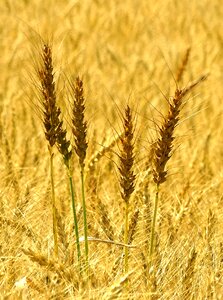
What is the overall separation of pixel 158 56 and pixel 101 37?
0.47 meters

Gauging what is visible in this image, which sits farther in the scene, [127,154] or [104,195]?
[104,195]

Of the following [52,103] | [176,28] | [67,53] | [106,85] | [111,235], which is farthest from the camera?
[176,28]

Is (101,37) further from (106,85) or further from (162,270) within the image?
(162,270)

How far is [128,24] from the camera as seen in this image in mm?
4832

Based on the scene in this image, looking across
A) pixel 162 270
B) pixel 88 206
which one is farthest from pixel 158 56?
pixel 162 270

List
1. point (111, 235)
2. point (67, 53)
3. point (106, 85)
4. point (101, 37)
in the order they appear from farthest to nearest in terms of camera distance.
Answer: point (101, 37), point (67, 53), point (106, 85), point (111, 235)

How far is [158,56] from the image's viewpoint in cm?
426

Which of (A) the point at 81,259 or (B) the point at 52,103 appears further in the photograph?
(A) the point at 81,259

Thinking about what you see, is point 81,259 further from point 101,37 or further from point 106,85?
point 101,37

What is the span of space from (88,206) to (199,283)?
0.46m

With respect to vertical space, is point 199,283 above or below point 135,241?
below

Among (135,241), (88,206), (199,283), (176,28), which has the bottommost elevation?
(199,283)

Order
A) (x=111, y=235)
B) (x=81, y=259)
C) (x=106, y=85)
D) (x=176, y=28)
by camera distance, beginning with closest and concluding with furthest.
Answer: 1. (x=81, y=259)
2. (x=111, y=235)
3. (x=106, y=85)
4. (x=176, y=28)

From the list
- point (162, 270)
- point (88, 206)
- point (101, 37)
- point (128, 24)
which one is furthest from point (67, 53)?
point (162, 270)
